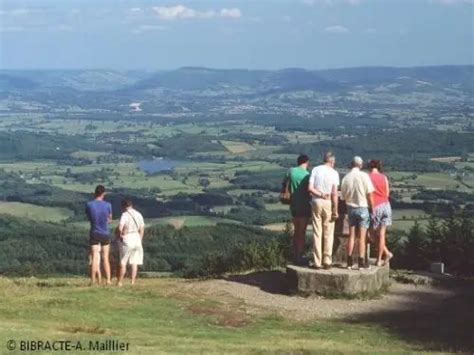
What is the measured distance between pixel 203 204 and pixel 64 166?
4272cm

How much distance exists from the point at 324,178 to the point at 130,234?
3715mm

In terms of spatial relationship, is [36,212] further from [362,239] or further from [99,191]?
[362,239]

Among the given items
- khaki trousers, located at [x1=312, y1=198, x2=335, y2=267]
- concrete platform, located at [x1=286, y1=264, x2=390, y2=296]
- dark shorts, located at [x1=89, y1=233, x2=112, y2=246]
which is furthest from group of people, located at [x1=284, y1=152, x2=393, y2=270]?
dark shorts, located at [x1=89, y1=233, x2=112, y2=246]

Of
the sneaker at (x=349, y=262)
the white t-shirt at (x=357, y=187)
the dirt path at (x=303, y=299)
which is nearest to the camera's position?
the dirt path at (x=303, y=299)

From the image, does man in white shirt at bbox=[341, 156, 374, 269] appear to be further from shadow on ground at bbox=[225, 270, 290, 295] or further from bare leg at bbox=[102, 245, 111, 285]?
bare leg at bbox=[102, 245, 111, 285]

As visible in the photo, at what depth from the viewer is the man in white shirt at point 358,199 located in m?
15.4

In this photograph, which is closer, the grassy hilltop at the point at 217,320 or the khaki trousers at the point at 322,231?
the grassy hilltop at the point at 217,320

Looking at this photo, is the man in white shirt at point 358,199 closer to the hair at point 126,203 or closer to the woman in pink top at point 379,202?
the woman in pink top at point 379,202

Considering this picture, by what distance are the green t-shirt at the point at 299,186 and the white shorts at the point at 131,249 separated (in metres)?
2.95

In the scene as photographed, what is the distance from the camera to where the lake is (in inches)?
4342

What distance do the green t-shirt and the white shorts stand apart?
2.95 meters

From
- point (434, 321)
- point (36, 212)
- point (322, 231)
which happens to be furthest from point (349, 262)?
point (36, 212)

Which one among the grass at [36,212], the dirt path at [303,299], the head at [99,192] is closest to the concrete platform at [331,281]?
the dirt path at [303,299]

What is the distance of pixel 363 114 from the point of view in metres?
183
